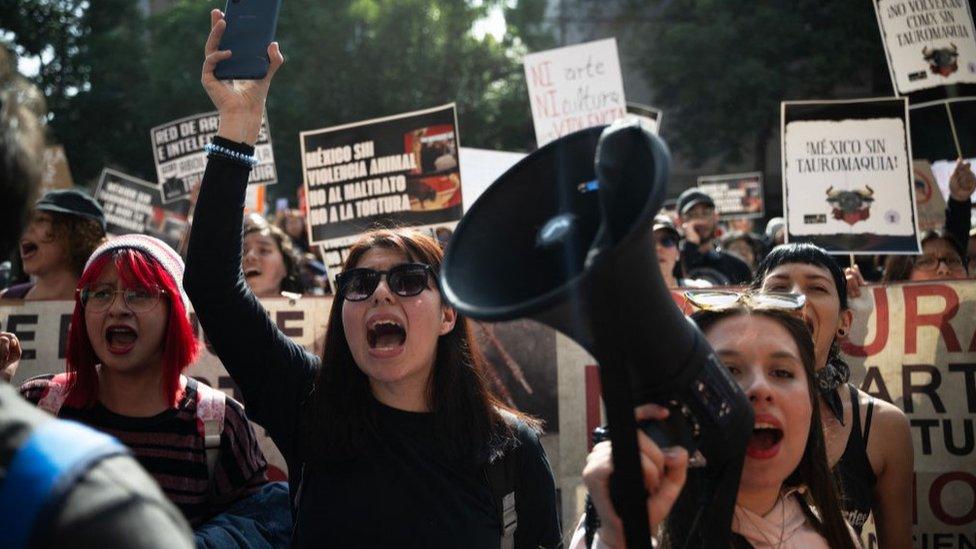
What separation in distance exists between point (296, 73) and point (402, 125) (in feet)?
92.8

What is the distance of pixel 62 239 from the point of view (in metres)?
4.48

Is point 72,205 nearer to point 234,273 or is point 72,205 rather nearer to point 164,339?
point 164,339

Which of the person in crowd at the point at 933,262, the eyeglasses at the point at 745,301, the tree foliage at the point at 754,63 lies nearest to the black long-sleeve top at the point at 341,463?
the eyeglasses at the point at 745,301

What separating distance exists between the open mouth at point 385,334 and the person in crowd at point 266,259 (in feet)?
9.85

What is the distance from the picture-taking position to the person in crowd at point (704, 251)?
276 inches

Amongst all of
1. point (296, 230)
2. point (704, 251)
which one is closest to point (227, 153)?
point (704, 251)

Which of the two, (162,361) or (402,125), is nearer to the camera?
(162,361)

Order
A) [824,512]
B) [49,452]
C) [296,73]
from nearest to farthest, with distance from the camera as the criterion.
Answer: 1. [49,452]
2. [824,512]
3. [296,73]

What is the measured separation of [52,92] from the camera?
29.7m

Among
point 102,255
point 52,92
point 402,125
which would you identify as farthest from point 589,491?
point 52,92

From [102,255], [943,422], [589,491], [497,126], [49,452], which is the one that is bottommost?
[943,422]

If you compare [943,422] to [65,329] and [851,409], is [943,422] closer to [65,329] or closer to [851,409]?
[851,409]

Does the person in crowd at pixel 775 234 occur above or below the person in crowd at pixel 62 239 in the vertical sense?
below

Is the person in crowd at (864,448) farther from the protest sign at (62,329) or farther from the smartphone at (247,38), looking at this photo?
the protest sign at (62,329)
